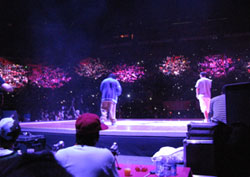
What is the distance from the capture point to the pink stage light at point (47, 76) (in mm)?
14750

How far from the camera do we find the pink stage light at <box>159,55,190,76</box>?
1428 centimetres

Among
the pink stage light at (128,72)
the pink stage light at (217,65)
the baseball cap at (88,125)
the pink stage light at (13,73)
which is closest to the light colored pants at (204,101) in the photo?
the baseball cap at (88,125)

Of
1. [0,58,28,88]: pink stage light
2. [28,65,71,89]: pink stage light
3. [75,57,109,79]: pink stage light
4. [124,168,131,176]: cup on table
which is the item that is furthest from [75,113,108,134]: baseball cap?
[28,65,71,89]: pink stage light

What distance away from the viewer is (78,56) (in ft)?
43.9

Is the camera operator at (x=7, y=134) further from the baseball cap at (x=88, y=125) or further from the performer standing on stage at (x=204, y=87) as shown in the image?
the performer standing on stage at (x=204, y=87)

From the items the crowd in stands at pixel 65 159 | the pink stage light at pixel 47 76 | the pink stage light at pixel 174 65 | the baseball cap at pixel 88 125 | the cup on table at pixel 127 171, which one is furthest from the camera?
the pink stage light at pixel 47 76

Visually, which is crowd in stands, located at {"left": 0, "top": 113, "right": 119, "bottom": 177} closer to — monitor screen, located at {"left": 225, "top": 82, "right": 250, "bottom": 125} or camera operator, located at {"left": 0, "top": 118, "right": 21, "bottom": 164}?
camera operator, located at {"left": 0, "top": 118, "right": 21, "bottom": 164}

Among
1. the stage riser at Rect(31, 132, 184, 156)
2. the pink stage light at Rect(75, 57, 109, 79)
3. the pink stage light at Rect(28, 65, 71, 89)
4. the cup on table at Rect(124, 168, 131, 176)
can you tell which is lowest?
the stage riser at Rect(31, 132, 184, 156)

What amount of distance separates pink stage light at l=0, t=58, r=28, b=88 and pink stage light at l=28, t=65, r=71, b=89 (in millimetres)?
452

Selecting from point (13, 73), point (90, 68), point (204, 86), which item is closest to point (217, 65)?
point (204, 86)

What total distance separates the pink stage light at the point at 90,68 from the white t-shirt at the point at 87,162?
1365 centimetres

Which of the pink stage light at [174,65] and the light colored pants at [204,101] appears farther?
the pink stage light at [174,65]

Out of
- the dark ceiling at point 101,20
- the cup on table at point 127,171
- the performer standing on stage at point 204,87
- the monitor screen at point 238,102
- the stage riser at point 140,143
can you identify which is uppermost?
the dark ceiling at point 101,20

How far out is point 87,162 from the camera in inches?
58.9
